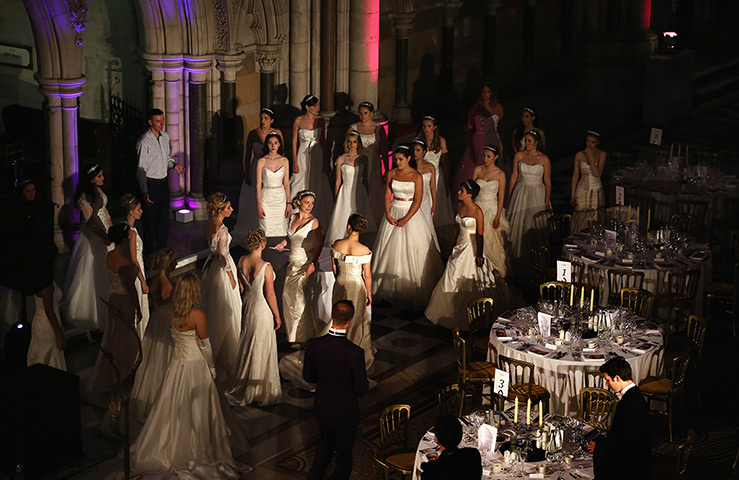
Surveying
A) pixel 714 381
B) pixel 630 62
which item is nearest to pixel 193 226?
pixel 714 381

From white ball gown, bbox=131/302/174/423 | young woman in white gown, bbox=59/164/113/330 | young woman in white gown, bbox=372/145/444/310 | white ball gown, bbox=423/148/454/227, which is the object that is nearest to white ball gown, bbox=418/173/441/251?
young woman in white gown, bbox=372/145/444/310

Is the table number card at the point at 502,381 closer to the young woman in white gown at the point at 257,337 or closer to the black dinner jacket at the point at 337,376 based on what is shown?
the black dinner jacket at the point at 337,376

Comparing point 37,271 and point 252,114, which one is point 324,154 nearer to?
point 252,114

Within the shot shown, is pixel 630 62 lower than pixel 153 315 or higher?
higher

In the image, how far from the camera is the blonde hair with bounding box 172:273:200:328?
849 cm

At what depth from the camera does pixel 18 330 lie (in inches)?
362

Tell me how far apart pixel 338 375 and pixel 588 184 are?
6080 millimetres

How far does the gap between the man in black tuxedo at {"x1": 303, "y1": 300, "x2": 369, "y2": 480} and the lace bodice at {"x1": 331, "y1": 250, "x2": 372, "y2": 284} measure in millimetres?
2055

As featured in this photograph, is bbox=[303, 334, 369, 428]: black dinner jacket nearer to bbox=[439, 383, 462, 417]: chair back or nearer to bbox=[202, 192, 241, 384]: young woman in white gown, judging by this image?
bbox=[439, 383, 462, 417]: chair back

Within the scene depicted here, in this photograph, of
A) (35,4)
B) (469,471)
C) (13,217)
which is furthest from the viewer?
(35,4)

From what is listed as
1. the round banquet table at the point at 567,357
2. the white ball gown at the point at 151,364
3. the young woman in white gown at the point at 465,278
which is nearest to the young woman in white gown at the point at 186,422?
the white ball gown at the point at 151,364

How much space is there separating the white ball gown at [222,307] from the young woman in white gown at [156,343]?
0.82 m

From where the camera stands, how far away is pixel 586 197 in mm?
13445

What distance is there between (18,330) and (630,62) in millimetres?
14361
